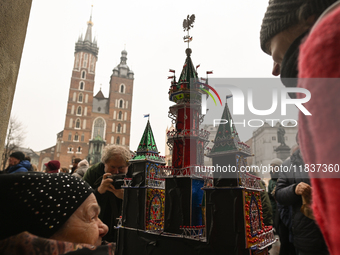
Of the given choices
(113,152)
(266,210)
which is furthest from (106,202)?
(266,210)

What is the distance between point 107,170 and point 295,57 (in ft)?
9.41

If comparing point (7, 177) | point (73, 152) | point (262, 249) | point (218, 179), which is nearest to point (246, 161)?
point (218, 179)

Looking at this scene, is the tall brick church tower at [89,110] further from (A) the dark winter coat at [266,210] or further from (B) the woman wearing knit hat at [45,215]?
(B) the woman wearing knit hat at [45,215]

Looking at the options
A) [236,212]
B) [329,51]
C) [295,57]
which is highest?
[295,57]

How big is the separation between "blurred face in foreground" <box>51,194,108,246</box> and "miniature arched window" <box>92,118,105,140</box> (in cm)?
4002

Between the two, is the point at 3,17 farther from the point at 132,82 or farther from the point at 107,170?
the point at 132,82

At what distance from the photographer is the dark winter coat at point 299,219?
74.2 inches

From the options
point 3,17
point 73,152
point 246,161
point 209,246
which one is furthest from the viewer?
point 73,152

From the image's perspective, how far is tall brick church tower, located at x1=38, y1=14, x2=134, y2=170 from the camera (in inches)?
1501

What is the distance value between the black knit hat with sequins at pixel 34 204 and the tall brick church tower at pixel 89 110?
129 ft

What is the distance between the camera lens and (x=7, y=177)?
100 centimetres

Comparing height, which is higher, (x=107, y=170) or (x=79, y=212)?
(x=107, y=170)

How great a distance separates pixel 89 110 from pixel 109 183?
131ft

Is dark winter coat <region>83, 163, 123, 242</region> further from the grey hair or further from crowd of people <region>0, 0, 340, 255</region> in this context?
crowd of people <region>0, 0, 340, 255</region>
